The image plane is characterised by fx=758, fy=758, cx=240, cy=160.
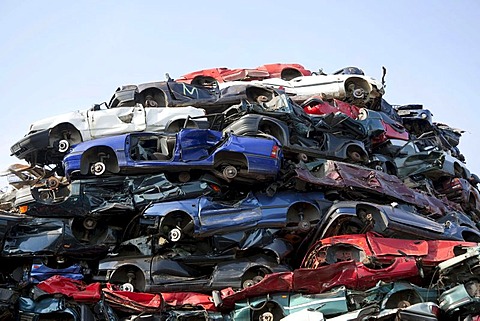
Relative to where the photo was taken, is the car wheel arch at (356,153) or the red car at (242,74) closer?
the car wheel arch at (356,153)

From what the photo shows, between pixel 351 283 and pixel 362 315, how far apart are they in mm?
1326

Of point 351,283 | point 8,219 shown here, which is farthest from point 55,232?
point 351,283

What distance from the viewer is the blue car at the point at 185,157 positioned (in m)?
18.3

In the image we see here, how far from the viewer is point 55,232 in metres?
17.8

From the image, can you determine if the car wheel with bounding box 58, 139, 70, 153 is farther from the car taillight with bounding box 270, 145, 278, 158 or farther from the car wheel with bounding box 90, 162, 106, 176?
the car taillight with bounding box 270, 145, 278, 158

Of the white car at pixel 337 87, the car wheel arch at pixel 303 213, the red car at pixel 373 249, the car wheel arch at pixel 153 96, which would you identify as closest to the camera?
the red car at pixel 373 249

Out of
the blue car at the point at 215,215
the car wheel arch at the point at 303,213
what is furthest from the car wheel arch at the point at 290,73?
the blue car at the point at 215,215

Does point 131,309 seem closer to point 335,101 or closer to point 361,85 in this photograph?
point 335,101

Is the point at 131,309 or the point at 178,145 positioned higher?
the point at 178,145

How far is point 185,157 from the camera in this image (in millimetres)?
18484

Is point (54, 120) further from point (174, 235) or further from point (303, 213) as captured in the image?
point (303, 213)

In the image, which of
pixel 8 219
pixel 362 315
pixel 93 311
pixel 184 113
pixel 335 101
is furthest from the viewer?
pixel 335 101

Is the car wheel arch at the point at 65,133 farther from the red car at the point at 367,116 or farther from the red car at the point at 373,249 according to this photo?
the red car at the point at 373,249

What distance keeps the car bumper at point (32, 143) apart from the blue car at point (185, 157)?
132 cm
